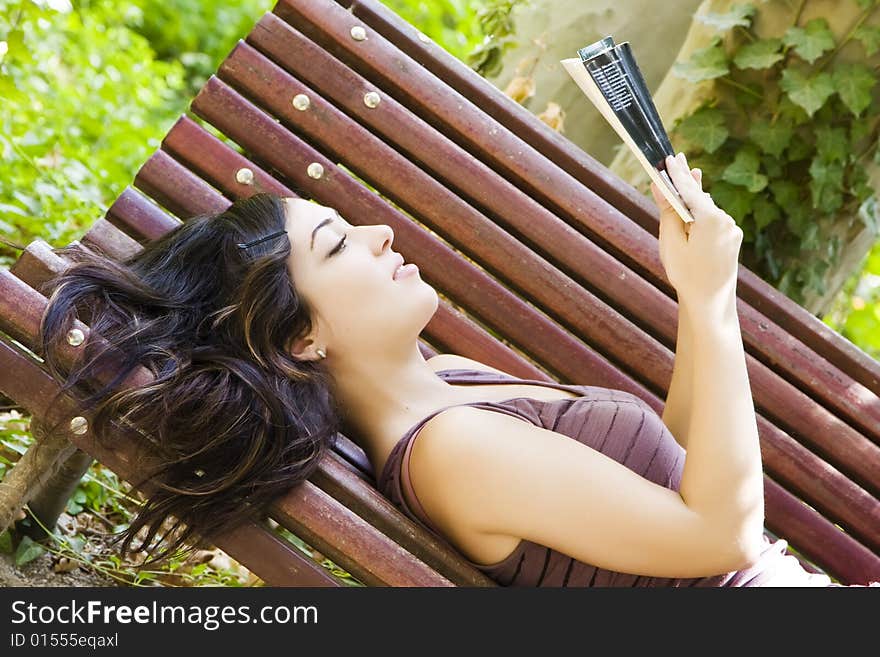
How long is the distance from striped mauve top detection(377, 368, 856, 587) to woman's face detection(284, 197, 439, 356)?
0.66ft

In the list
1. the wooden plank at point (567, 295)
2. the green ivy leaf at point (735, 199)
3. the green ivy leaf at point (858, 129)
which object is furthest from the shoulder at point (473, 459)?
the green ivy leaf at point (858, 129)

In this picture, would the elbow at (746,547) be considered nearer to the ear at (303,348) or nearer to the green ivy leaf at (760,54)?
the ear at (303,348)

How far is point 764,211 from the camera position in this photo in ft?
11.1

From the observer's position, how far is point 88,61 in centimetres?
584

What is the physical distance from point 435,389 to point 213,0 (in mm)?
5969

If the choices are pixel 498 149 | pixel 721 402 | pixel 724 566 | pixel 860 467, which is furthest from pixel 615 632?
pixel 498 149

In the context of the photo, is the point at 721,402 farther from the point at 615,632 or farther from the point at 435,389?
the point at 435,389

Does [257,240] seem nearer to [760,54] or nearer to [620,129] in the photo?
[620,129]

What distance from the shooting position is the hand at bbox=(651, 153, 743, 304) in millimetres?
2068

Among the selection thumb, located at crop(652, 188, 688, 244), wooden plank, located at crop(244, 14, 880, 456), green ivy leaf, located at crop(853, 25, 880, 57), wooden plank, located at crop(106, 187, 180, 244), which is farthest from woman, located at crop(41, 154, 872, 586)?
green ivy leaf, located at crop(853, 25, 880, 57)

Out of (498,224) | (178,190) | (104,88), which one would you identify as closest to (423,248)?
(498,224)

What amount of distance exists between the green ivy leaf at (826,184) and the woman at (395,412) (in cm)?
121

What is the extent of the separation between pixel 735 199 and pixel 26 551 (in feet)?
7.44

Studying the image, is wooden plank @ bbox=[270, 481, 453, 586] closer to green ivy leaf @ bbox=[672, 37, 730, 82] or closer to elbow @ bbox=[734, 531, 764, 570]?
elbow @ bbox=[734, 531, 764, 570]
